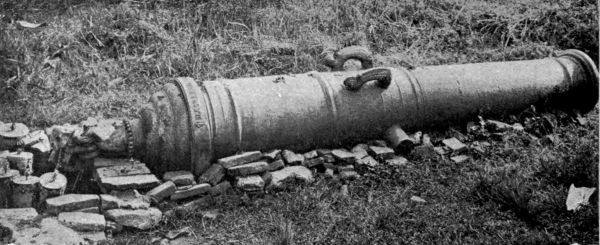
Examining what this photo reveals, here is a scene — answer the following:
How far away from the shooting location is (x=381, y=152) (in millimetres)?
5871

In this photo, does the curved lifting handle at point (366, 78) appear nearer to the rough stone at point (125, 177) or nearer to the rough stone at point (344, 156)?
the rough stone at point (344, 156)

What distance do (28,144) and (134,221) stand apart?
1.14m

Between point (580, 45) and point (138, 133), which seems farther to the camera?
point (580, 45)

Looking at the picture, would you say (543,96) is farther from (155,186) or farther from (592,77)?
(155,186)

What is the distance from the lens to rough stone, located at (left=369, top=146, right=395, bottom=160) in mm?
5864

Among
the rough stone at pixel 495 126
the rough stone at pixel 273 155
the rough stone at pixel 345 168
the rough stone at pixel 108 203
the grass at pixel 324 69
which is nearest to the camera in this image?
the rough stone at pixel 108 203

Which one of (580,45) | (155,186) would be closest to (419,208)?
(155,186)

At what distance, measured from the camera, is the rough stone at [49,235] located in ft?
14.0

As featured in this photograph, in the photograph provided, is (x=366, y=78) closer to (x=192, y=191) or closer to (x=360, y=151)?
(x=360, y=151)

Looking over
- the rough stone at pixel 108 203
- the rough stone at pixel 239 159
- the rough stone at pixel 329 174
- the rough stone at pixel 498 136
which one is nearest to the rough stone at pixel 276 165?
the rough stone at pixel 239 159

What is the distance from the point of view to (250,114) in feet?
17.9

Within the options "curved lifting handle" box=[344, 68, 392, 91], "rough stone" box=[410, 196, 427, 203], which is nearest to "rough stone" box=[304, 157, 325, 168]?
"curved lifting handle" box=[344, 68, 392, 91]

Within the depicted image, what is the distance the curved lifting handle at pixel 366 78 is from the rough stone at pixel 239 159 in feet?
3.53

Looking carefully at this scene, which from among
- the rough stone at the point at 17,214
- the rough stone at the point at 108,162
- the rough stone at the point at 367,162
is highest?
the rough stone at the point at 108,162
